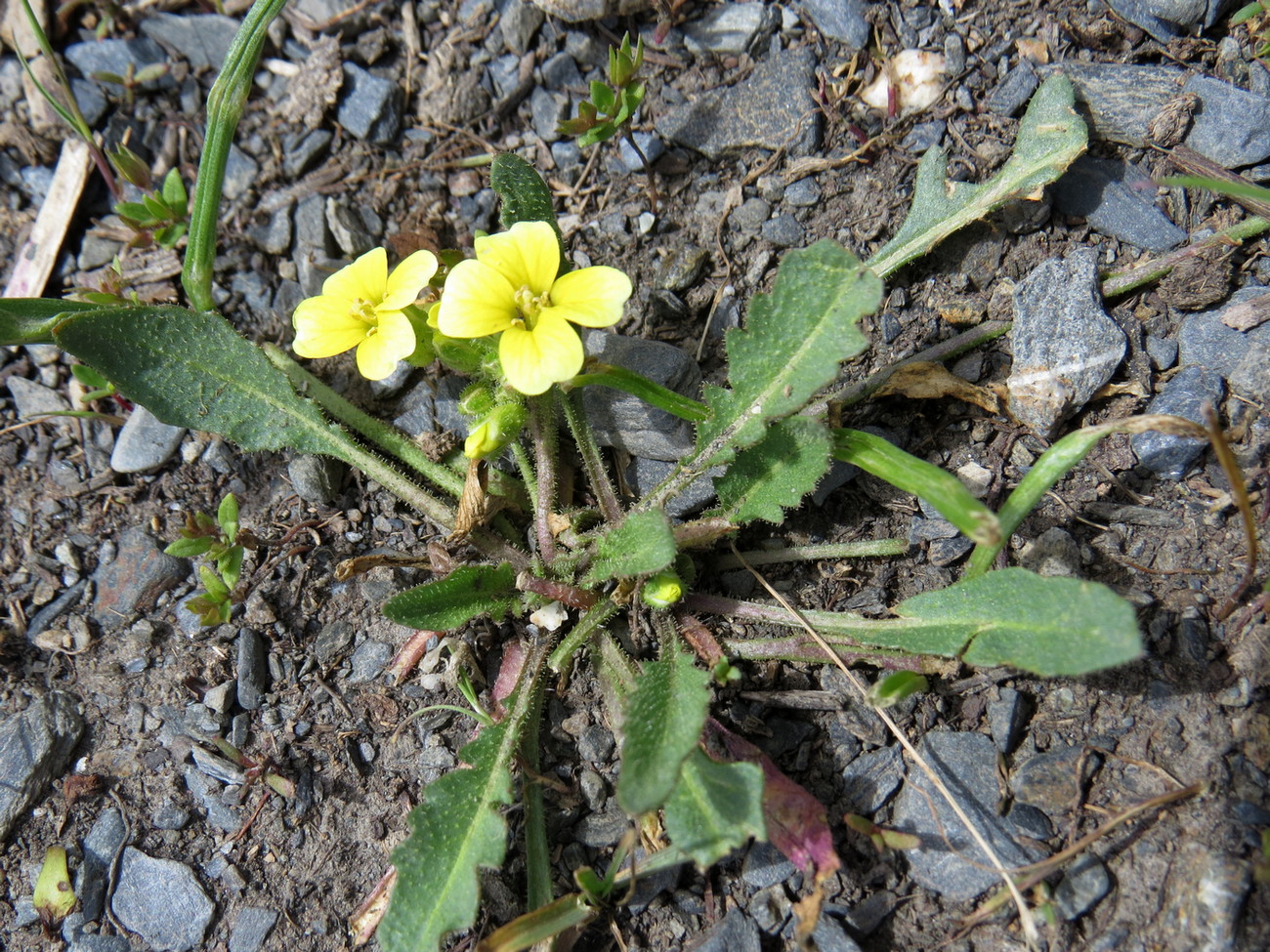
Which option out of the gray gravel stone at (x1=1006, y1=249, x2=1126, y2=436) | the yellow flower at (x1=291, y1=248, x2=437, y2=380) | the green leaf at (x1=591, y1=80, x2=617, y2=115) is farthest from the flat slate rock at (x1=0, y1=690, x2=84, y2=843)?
the gray gravel stone at (x1=1006, y1=249, x2=1126, y2=436)

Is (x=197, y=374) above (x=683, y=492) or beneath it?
above

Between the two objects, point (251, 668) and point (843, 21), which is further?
point (843, 21)

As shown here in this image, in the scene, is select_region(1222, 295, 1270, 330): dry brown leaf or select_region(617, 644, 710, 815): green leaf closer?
select_region(617, 644, 710, 815): green leaf

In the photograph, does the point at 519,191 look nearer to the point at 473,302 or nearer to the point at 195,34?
the point at 473,302

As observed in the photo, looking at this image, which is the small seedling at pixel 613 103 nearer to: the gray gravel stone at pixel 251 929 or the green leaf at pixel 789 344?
the green leaf at pixel 789 344

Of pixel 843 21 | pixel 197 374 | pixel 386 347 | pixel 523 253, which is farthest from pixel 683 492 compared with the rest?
pixel 843 21

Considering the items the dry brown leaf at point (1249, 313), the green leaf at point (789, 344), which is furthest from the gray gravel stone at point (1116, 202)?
the green leaf at point (789, 344)

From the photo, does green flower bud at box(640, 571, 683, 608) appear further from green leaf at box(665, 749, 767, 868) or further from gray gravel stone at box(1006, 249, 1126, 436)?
gray gravel stone at box(1006, 249, 1126, 436)
